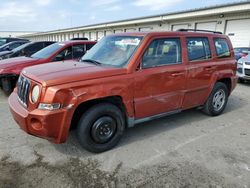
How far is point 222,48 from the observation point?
514cm

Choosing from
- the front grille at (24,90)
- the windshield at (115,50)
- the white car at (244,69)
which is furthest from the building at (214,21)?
the front grille at (24,90)

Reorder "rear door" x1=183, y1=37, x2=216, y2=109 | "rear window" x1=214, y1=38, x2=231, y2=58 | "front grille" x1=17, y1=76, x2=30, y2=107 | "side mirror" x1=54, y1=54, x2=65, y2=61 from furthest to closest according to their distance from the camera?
1. "side mirror" x1=54, y1=54, x2=65, y2=61
2. "rear window" x1=214, y1=38, x2=231, y2=58
3. "rear door" x1=183, y1=37, x2=216, y2=109
4. "front grille" x1=17, y1=76, x2=30, y2=107

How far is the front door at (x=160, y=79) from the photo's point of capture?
3.67 m

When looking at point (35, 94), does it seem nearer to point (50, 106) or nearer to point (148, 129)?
point (50, 106)

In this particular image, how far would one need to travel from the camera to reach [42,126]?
296 cm

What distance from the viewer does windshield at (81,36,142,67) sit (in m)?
3.71

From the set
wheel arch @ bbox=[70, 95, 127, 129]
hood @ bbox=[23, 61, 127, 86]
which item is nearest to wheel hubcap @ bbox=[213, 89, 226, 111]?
wheel arch @ bbox=[70, 95, 127, 129]

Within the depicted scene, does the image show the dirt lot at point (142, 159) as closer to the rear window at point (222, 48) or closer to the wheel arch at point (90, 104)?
the wheel arch at point (90, 104)

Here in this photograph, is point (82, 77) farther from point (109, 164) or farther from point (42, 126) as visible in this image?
point (109, 164)

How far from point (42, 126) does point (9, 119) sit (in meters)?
2.38

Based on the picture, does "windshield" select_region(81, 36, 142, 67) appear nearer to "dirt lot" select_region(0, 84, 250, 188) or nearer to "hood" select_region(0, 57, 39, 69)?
"dirt lot" select_region(0, 84, 250, 188)

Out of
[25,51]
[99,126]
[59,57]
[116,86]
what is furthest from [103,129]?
Answer: [25,51]

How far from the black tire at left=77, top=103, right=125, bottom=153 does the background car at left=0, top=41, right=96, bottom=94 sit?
12.3 feet

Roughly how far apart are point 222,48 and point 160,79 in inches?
87.4
